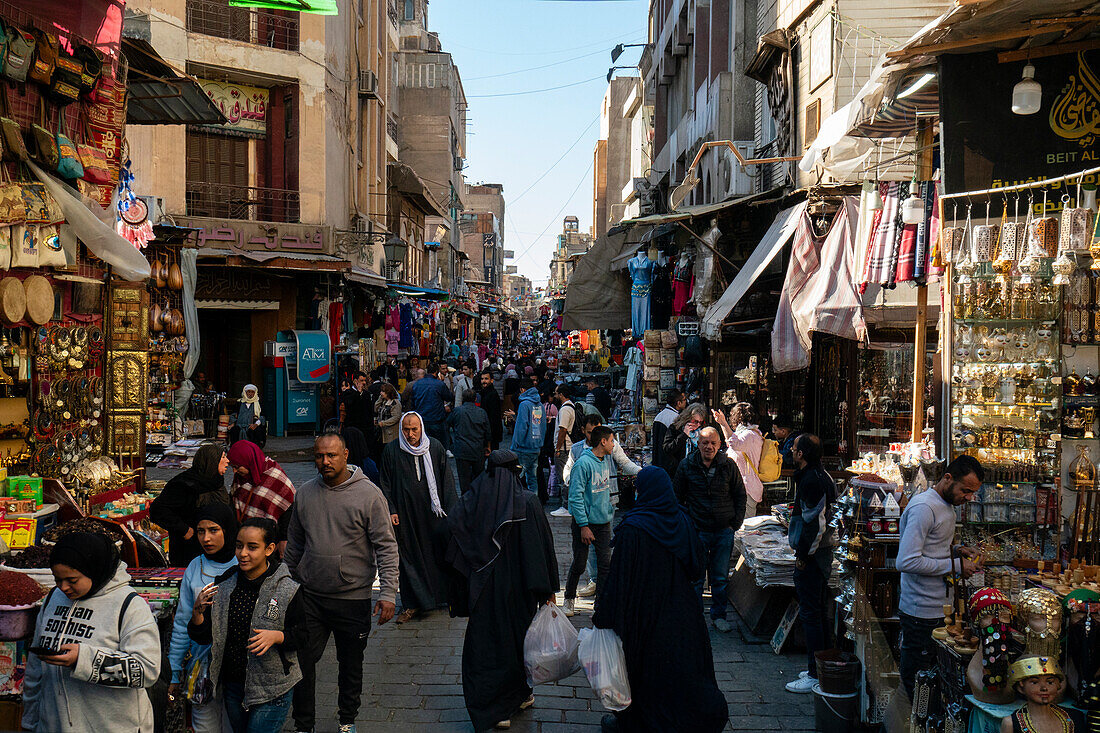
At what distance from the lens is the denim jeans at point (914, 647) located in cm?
502

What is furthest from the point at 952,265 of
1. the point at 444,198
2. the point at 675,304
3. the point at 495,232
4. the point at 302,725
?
the point at 495,232

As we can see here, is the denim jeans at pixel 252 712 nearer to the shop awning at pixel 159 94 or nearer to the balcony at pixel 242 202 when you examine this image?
the shop awning at pixel 159 94

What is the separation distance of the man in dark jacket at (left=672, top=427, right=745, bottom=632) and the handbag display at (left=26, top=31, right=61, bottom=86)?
19.4 feet

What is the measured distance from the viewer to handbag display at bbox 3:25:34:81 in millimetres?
6484

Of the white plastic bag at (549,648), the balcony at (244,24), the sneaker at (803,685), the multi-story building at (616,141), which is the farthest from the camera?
the multi-story building at (616,141)

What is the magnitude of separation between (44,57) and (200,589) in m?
5.02

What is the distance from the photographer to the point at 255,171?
62.5ft

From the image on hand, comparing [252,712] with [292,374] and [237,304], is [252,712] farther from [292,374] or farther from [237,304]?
[237,304]

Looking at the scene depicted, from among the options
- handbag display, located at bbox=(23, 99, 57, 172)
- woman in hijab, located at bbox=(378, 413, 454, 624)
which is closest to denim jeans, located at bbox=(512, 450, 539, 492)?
woman in hijab, located at bbox=(378, 413, 454, 624)

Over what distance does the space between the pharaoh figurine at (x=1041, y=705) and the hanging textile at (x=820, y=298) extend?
522 centimetres

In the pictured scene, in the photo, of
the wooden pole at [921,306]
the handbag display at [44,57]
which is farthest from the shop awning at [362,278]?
the wooden pole at [921,306]

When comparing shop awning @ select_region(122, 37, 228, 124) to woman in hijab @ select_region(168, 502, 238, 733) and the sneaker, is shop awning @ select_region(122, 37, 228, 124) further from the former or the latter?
the sneaker

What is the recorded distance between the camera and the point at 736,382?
13.9 metres

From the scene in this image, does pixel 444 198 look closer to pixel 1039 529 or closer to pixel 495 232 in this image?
pixel 1039 529
